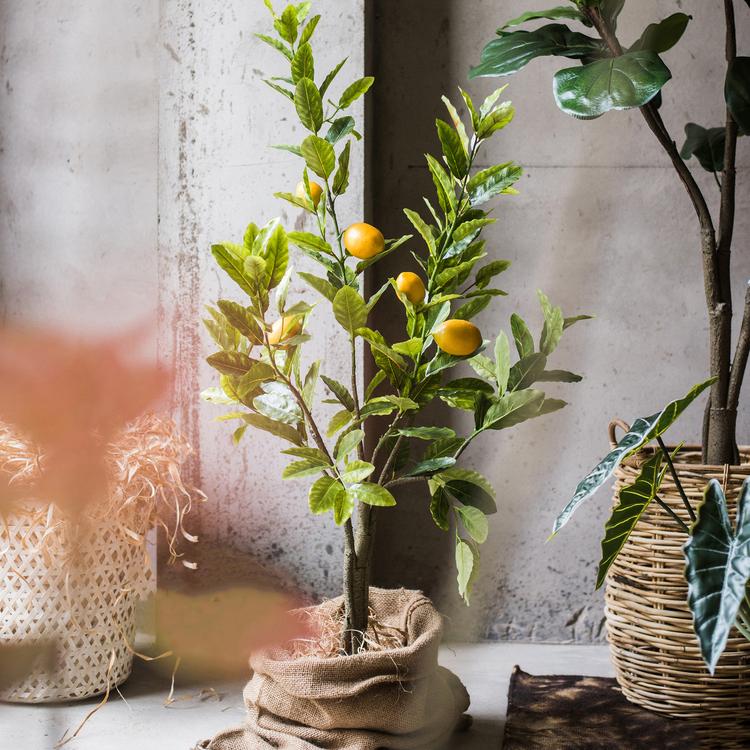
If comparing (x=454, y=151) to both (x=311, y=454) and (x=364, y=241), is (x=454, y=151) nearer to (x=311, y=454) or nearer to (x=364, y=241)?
(x=364, y=241)

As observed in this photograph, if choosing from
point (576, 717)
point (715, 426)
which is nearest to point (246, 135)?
point (715, 426)

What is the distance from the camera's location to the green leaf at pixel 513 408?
1.26 m

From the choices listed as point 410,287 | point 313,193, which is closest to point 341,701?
point 410,287

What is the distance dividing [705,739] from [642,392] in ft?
2.45

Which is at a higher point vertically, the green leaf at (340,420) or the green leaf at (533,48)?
the green leaf at (533,48)

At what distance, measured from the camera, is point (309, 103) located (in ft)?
3.98

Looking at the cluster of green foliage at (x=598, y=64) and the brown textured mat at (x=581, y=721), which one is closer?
the cluster of green foliage at (x=598, y=64)

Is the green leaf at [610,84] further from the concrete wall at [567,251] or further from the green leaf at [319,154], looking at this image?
the concrete wall at [567,251]

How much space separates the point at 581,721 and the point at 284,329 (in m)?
0.85

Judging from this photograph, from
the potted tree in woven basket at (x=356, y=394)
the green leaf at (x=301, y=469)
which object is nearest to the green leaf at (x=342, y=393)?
the potted tree in woven basket at (x=356, y=394)

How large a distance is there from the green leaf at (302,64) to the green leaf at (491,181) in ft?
0.94

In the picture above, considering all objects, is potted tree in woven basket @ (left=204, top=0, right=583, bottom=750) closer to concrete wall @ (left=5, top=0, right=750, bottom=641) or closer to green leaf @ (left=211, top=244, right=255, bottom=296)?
green leaf @ (left=211, top=244, right=255, bottom=296)

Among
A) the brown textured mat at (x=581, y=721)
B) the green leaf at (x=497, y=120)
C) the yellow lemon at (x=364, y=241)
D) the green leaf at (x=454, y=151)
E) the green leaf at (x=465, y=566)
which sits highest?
the green leaf at (x=497, y=120)

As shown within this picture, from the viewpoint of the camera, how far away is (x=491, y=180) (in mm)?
1303
